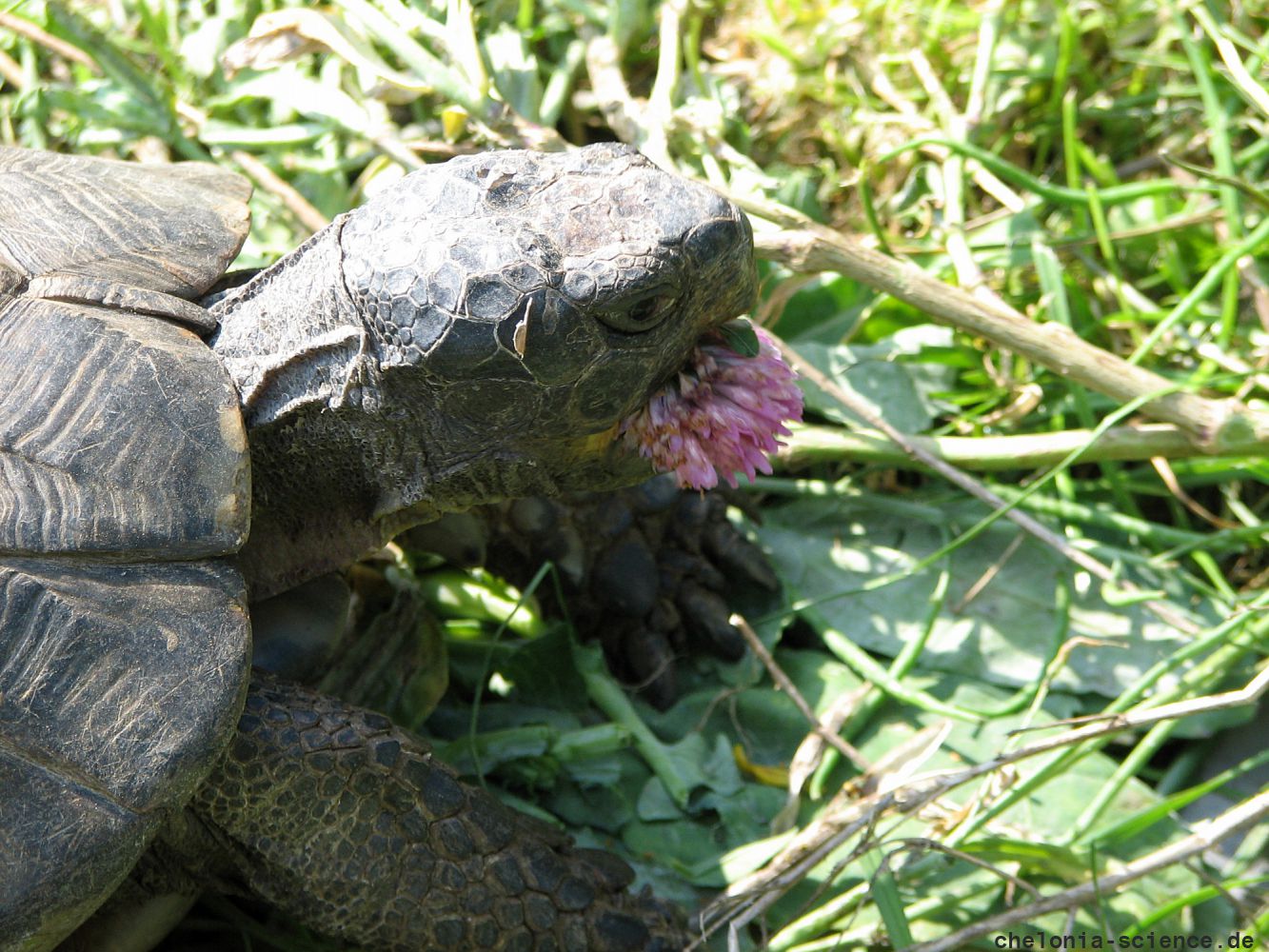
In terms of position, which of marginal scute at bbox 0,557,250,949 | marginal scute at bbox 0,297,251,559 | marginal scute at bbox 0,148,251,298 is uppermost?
marginal scute at bbox 0,148,251,298

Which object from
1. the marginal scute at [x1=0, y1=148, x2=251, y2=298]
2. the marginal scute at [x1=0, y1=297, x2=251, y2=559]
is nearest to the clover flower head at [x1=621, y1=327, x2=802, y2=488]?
the marginal scute at [x1=0, y1=297, x2=251, y2=559]

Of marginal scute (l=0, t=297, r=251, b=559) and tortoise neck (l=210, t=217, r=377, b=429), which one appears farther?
tortoise neck (l=210, t=217, r=377, b=429)

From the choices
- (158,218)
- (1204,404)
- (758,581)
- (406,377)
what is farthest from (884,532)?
(158,218)

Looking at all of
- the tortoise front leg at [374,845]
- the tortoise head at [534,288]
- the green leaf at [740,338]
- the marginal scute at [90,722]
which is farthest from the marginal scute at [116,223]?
the green leaf at [740,338]

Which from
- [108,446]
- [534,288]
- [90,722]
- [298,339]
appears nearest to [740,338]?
[534,288]

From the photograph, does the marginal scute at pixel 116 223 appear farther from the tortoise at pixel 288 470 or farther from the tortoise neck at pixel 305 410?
the tortoise neck at pixel 305 410

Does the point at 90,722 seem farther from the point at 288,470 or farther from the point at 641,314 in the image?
the point at 641,314

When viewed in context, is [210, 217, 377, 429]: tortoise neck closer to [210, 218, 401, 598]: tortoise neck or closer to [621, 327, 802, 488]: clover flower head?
[210, 218, 401, 598]: tortoise neck
